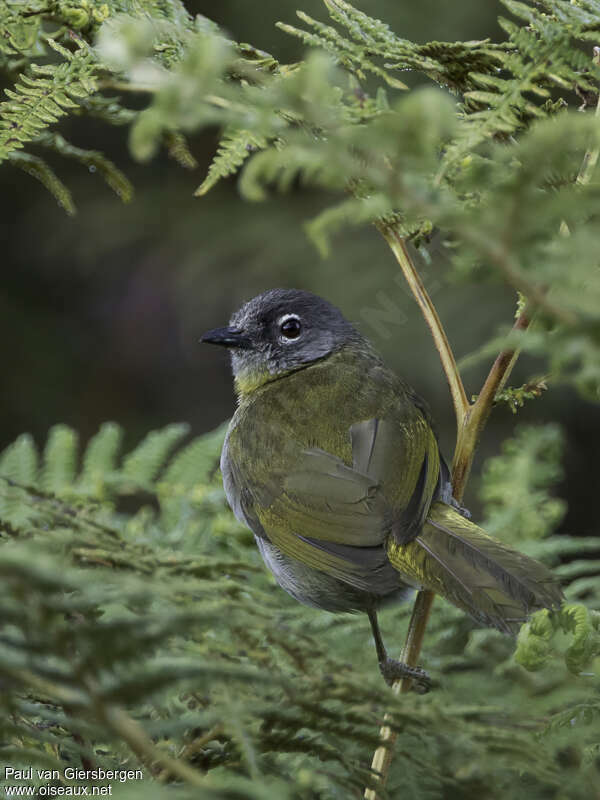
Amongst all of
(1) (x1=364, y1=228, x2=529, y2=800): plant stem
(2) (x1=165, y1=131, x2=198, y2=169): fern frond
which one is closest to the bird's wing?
(1) (x1=364, y1=228, x2=529, y2=800): plant stem

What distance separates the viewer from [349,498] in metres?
2.03

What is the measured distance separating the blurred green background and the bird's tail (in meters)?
3.00

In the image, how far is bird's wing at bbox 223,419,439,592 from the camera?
193 cm

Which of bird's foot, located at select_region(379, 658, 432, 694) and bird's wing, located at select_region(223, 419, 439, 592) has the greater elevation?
bird's wing, located at select_region(223, 419, 439, 592)

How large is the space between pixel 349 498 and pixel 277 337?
889 millimetres

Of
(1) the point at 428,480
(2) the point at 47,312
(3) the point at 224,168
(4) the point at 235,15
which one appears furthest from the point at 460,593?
(2) the point at 47,312

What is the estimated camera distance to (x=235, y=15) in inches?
219

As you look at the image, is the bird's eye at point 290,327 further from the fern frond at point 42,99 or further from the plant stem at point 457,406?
the fern frond at point 42,99

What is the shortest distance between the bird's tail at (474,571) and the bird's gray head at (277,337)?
965 millimetres

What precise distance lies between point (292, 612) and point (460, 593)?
2.26 ft

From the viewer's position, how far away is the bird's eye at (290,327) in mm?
2809

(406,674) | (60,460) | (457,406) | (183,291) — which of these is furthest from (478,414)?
(183,291)

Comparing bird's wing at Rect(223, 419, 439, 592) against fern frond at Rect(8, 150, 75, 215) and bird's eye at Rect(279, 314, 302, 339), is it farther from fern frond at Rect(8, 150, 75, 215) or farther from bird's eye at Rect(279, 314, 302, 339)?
fern frond at Rect(8, 150, 75, 215)

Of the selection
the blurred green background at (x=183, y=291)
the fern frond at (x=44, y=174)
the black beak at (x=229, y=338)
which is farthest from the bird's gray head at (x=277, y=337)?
the blurred green background at (x=183, y=291)
